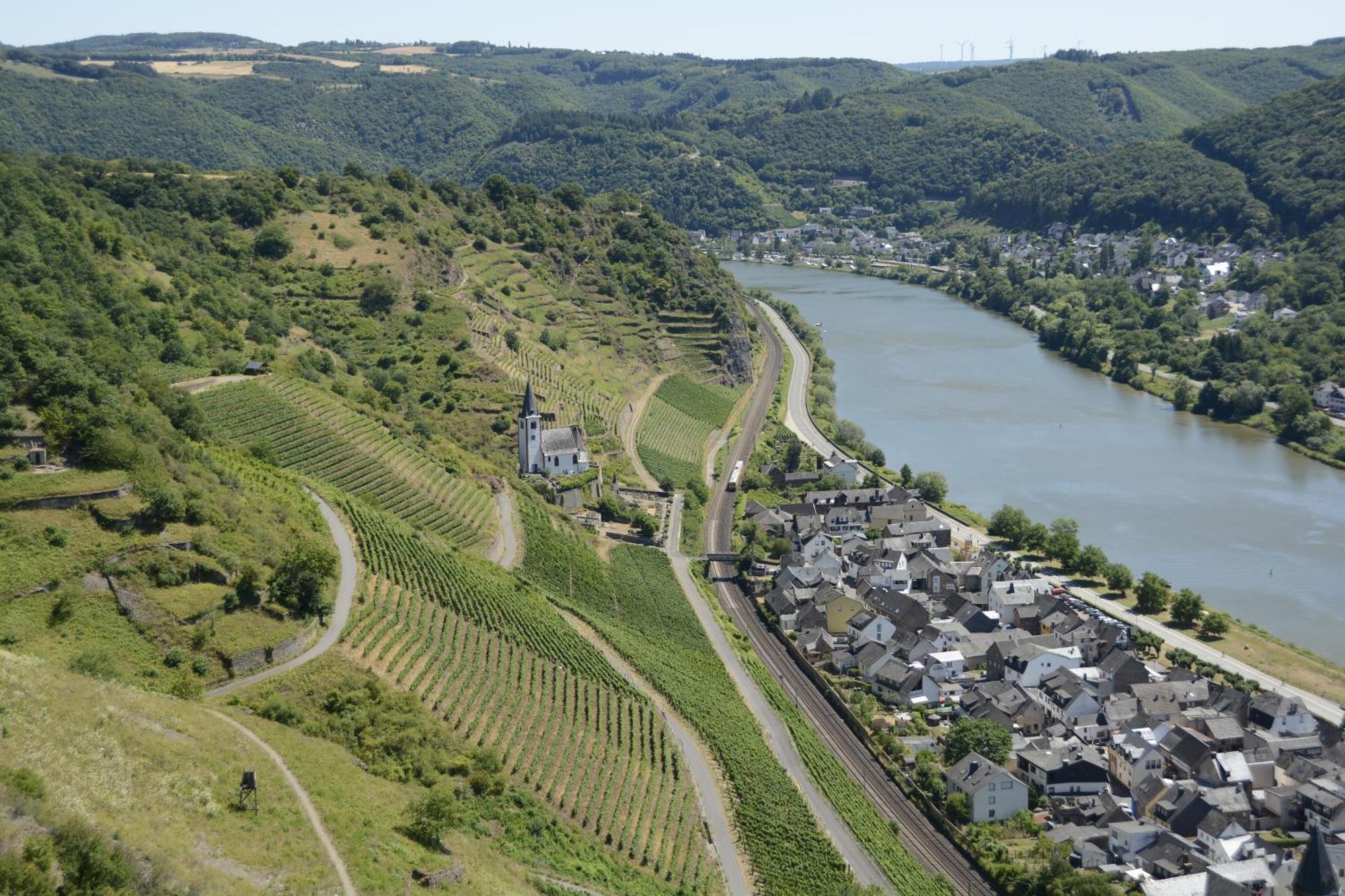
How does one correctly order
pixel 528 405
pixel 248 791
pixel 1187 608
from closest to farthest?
pixel 248 791
pixel 1187 608
pixel 528 405

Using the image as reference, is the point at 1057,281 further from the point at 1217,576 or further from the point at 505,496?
the point at 505,496

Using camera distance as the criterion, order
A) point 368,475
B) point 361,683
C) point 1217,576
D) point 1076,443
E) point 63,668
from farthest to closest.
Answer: point 1076,443 → point 1217,576 → point 368,475 → point 361,683 → point 63,668

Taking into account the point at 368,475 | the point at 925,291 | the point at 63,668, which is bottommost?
the point at 925,291

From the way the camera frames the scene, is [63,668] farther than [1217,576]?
No

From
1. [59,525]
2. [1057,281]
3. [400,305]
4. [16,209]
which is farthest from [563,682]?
[1057,281]

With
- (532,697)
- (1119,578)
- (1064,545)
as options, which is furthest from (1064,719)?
(532,697)

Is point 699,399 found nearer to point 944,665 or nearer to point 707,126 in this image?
point 944,665

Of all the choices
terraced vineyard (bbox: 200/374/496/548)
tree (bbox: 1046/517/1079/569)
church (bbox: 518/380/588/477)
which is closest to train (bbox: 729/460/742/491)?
church (bbox: 518/380/588/477)

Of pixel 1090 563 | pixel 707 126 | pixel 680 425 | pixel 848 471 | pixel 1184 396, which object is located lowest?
pixel 680 425
